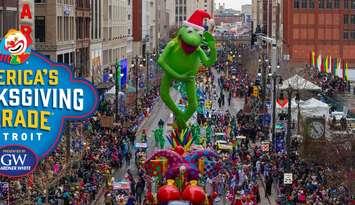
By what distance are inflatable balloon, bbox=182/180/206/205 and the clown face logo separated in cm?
727

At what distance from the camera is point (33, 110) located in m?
29.7

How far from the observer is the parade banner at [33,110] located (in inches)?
1164

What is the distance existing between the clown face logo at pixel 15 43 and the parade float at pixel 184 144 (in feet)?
15.7

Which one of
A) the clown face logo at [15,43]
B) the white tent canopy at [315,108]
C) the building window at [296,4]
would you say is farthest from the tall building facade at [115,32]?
the clown face logo at [15,43]

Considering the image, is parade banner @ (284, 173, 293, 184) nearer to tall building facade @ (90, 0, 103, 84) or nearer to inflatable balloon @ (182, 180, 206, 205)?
inflatable balloon @ (182, 180, 206, 205)

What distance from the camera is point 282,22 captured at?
136 metres

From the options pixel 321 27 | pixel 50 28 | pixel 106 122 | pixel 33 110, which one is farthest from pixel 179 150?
pixel 321 27

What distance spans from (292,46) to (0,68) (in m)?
101

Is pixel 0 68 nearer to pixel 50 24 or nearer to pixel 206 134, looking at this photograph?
pixel 206 134

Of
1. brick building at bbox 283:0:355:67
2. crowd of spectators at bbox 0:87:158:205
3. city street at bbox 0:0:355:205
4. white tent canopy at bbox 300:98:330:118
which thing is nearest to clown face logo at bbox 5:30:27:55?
city street at bbox 0:0:355:205

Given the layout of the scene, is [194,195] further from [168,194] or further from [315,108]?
[315,108]

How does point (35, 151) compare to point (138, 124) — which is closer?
point (35, 151)

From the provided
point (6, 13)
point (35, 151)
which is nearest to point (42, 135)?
point (35, 151)

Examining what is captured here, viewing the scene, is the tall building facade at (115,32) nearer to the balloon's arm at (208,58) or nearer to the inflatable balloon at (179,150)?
the balloon's arm at (208,58)
